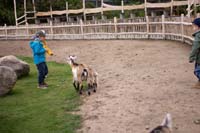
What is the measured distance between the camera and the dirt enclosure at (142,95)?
580cm

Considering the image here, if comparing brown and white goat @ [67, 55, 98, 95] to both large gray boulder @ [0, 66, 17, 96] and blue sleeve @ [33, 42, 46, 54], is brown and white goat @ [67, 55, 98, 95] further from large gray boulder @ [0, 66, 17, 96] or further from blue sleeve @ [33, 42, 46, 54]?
large gray boulder @ [0, 66, 17, 96]

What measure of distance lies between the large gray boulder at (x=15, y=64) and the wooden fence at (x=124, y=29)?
688cm

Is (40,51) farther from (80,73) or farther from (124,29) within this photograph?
(124,29)

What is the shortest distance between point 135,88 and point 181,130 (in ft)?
9.39

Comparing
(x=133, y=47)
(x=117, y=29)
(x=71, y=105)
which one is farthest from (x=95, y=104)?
(x=117, y=29)

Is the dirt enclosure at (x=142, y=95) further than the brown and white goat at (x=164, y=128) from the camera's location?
Yes

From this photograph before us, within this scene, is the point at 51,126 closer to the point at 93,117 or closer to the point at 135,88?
the point at 93,117

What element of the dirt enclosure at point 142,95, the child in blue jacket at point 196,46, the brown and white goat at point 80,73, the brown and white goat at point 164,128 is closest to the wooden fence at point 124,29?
the dirt enclosure at point 142,95

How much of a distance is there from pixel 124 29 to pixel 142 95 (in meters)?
13.0

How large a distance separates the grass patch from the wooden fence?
729cm

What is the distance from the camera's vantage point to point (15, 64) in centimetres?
1052

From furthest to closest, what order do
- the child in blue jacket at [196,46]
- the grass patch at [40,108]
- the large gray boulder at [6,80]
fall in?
the large gray boulder at [6,80] < the child in blue jacket at [196,46] < the grass patch at [40,108]

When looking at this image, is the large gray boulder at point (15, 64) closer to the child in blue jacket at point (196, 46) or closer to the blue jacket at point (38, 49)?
the blue jacket at point (38, 49)

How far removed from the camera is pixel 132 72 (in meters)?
10.3
